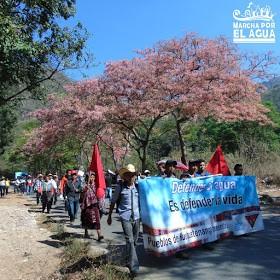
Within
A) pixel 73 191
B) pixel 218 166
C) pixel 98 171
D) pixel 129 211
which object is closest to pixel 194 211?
pixel 129 211

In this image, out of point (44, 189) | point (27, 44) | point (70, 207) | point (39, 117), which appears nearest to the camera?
point (27, 44)

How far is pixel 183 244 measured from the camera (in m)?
9.32

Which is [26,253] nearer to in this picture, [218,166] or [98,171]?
[98,171]

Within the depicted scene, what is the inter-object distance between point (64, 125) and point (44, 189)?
29.5 ft

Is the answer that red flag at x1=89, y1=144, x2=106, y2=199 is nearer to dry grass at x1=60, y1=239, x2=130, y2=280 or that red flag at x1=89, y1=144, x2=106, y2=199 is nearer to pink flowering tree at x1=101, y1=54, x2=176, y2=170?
dry grass at x1=60, y1=239, x2=130, y2=280

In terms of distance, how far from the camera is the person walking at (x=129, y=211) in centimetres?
803

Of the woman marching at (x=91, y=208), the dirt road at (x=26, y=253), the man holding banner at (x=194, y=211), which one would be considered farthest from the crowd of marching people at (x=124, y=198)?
the dirt road at (x=26, y=253)

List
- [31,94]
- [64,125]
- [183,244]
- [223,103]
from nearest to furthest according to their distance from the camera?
1. [183,244]
2. [31,94]
3. [223,103]
4. [64,125]

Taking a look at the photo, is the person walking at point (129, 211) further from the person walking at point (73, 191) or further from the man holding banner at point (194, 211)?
the person walking at point (73, 191)

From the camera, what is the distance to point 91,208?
1220cm

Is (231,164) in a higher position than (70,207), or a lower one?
higher

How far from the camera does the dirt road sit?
9.62 metres

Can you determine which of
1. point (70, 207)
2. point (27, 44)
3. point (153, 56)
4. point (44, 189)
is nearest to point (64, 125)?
point (153, 56)

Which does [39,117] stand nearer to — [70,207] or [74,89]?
[74,89]
